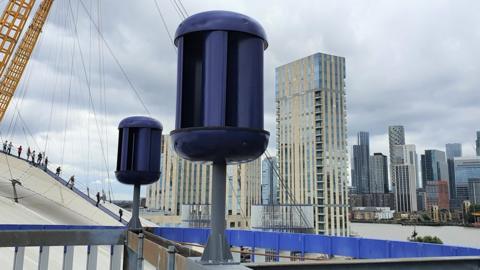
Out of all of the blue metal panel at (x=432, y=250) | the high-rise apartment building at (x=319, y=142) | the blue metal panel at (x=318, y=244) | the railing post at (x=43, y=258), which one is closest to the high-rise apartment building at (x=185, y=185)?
the high-rise apartment building at (x=319, y=142)

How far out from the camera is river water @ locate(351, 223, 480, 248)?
88044mm

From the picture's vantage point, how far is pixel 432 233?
102250 mm

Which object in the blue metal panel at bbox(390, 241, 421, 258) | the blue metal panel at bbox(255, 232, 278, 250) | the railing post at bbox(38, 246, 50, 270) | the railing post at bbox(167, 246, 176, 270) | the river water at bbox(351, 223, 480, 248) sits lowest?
the river water at bbox(351, 223, 480, 248)

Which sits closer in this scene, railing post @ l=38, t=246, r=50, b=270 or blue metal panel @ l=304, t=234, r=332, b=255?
railing post @ l=38, t=246, r=50, b=270

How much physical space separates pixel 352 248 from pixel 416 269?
7723mm

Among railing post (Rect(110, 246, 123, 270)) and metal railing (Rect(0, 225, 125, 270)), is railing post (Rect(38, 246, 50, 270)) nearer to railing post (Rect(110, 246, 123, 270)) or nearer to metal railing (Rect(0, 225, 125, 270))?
metal railing (Rect(0, 225, 125, 270))

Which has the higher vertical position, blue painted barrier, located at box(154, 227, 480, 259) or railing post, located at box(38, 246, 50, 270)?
railing post, located at box(38, 246, 50, 270)

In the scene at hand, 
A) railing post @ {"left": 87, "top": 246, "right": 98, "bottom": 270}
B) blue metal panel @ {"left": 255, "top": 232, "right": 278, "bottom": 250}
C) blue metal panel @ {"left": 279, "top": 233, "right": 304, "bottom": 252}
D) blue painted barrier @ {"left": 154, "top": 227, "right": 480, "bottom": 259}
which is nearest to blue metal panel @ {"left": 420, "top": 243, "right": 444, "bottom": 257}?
blue painted barrier @ {"left": 154, "top": 227, "right": 480, "bottom": 259}

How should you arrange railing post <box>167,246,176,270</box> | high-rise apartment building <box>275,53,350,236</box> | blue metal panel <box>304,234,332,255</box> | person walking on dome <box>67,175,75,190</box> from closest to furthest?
railing post <box>167,246,176,270</box>, blue metal panel <box>304,234,332,255</box>, person walking on dome <box>67,175,75,190</box>, high-rise apartment building <box>275,53,350,236</box>

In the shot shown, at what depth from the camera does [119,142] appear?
657 cm

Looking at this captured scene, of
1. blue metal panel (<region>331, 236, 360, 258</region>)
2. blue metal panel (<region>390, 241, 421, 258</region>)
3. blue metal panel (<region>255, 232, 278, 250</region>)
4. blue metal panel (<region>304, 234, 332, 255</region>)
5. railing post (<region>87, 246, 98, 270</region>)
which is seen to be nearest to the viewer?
railing post (<region>87, 246, 98, 270</region>)

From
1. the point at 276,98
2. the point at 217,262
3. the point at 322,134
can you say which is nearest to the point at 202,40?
the point at 217,262

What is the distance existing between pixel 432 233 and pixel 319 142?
4271 centimetres

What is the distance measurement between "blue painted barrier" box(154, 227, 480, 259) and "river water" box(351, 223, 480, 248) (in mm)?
78653
